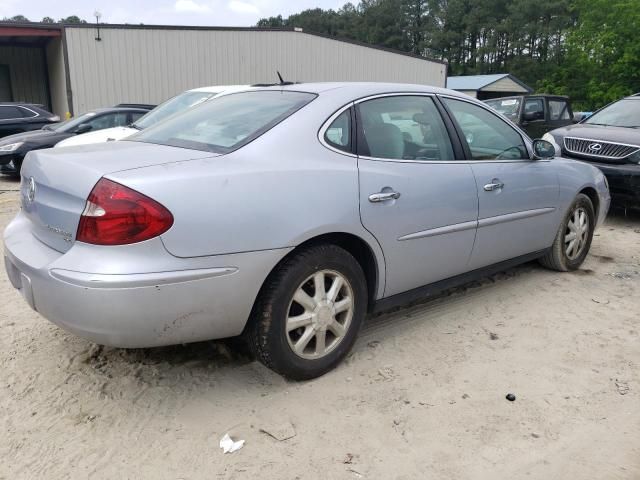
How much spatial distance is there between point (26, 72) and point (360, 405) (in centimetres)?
2160

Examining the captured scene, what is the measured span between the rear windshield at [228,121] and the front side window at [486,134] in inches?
47.0

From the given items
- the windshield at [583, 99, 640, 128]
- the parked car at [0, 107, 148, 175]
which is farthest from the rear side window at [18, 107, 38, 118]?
the windshield at [583, 99, 640, 128]

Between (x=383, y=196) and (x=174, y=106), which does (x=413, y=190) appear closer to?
(x=383, y=196)

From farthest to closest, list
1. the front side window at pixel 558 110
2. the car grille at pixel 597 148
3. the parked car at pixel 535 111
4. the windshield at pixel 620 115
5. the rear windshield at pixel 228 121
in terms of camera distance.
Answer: the front side window at pixel 558 110
the parked car at pixel 535 111
the windshield at pixel 620 115
the car grille at pixel 597 148
the rear windshield at pixel 228 121

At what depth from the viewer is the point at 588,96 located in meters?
45.4

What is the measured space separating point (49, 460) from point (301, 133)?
1849mm

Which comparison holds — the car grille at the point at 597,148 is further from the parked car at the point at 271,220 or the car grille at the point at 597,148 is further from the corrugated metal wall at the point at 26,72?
the corrugated metal wall at the point at 26,72

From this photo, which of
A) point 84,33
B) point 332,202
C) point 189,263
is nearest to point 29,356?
point 189,263

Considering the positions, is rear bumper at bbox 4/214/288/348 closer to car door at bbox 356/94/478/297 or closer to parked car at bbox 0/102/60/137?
car door at bbox 356/94/478/297

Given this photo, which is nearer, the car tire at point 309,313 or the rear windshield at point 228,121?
the car tire at point 309,313

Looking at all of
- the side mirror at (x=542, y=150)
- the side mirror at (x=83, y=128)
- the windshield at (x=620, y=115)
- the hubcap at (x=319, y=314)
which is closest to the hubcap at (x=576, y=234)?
the side mirror at (x=542, y=150)

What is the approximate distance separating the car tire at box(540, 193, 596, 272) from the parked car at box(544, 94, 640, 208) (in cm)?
199

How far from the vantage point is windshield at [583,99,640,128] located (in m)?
7.34

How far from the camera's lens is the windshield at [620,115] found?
734 cm
